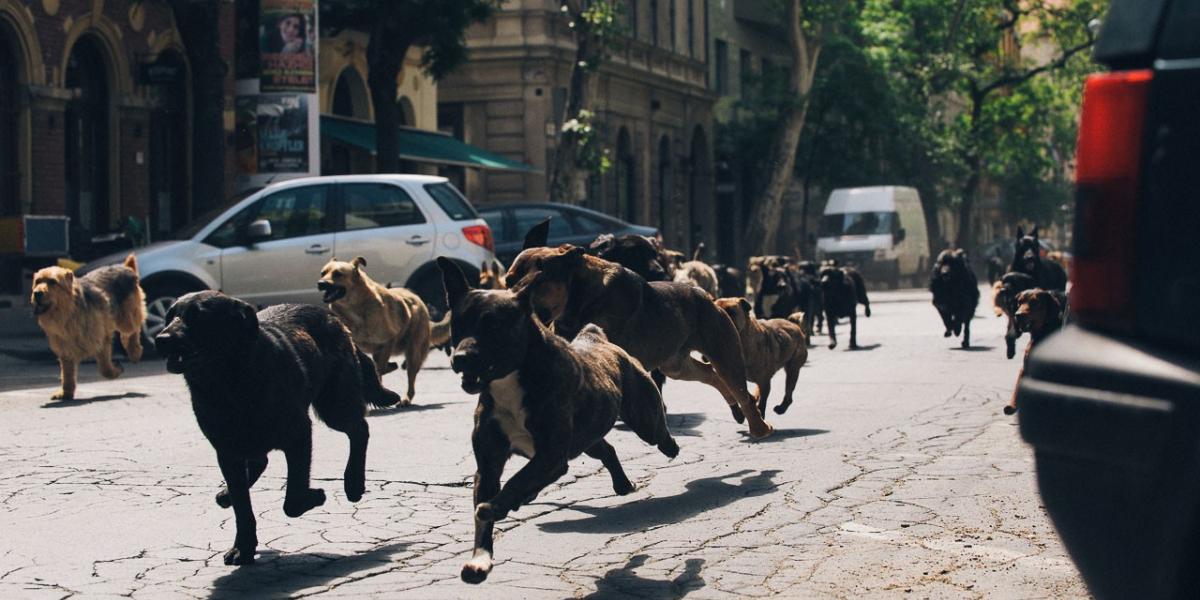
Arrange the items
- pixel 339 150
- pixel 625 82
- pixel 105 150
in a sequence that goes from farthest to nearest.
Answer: pixel 625 82 < pixel 339 150 < pixel 105 150

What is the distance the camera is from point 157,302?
17141 mm

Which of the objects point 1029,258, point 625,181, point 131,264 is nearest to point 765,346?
point 131,264

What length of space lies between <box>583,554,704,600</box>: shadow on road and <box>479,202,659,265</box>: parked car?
1696 centimetres

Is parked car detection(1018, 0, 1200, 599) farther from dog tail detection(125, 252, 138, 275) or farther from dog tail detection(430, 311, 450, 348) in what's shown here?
dog tail detection(125, 252, 138, 275)

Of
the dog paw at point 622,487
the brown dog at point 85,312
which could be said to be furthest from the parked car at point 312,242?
the dog paw at point 622,487

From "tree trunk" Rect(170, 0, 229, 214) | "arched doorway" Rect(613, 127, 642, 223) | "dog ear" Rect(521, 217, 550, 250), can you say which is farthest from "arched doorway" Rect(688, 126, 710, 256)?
"dog ear" Rect(521, 217, 550, 250)

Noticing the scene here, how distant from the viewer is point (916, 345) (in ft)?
64.8

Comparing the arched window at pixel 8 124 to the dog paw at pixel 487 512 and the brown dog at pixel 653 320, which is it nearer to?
the brown dog at pixel 653 320

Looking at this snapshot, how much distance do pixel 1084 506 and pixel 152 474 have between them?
6.19m

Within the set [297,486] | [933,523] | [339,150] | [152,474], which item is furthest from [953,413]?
[339,150]

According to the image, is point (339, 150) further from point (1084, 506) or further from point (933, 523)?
point (1084, 506)

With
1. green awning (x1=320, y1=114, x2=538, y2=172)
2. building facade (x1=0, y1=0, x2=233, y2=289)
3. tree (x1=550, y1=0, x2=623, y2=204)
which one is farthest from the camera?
green awning (x1=320, y1=114, x2=538, y2=172)

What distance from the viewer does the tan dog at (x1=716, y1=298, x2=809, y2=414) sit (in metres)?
10.6

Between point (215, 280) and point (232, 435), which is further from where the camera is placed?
point (215, 280)
